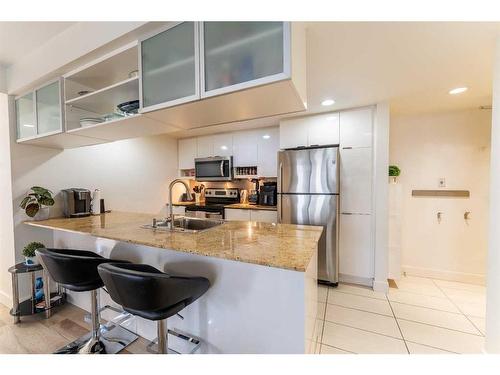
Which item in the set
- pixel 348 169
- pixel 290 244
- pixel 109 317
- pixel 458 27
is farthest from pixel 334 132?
pixel 109 317

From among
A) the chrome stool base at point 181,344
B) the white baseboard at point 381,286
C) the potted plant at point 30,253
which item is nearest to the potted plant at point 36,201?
the potted plant at point 30,253

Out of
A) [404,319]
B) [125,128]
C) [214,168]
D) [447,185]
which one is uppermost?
[125,128]

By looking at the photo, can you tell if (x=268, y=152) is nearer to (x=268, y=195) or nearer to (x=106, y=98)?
(x=268, y=195)

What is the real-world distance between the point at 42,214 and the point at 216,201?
7.70ft

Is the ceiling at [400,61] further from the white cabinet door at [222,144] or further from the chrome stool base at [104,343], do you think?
the chrome stool base at [104,343]

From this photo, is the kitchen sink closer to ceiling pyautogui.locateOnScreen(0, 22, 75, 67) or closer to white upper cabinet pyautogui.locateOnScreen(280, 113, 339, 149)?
white upper cabinet pyautogui.locateOnScreen(280, 113, 339, 149)

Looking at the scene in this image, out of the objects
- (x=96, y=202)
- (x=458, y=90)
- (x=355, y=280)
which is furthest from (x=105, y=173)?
(x=458, y=90)

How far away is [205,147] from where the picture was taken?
397 cm

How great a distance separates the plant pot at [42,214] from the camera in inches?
89.1

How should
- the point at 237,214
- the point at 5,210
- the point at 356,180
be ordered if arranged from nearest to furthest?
1. the point at 5,210
2. the point at 356,180
3. the point at 237,214

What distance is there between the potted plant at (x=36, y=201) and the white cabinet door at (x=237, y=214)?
215cm

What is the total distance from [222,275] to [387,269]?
2.26 meters

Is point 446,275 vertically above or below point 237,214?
below

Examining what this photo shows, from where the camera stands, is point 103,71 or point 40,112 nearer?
point 103,71
